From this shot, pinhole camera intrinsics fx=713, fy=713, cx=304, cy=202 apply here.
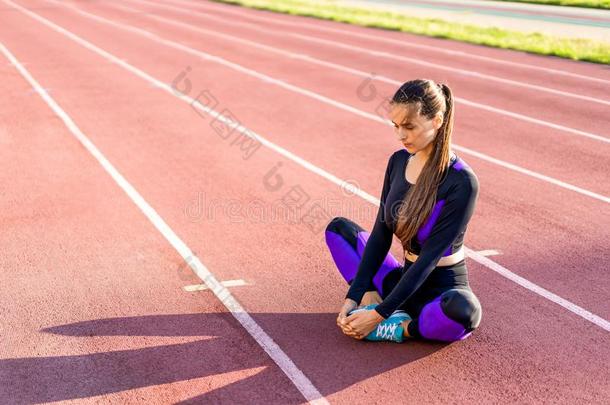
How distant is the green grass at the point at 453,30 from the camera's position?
750 inches

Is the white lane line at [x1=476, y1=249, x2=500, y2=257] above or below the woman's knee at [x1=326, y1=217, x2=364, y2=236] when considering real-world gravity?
below

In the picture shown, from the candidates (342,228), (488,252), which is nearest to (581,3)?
(488,252)

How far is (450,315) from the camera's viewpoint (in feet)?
15.0

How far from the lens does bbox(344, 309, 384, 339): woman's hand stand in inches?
183

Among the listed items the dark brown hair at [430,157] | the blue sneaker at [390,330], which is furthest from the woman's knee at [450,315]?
the dark brown hair at [430,157]

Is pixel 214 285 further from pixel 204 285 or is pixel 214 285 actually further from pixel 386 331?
pixel 386 331

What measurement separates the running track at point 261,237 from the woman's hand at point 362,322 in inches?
6.0

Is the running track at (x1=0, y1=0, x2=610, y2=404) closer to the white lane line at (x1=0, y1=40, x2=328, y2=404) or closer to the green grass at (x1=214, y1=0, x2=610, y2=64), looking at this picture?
the white lane line at (x1=0, y1=40, x2=328, y2=404)

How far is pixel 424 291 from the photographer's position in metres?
4.82

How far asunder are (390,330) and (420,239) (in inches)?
26.9

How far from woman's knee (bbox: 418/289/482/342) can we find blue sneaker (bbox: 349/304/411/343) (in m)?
0.17

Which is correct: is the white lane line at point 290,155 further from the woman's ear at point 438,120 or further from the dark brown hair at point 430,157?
the woman's ear at point 438,120

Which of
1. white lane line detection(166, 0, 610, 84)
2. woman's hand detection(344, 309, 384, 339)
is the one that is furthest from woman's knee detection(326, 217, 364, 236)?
white lane line detection(166, 0, 610, 84)

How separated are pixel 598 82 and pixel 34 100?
37.3ft
